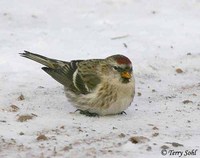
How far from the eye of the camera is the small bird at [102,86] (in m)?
6.88

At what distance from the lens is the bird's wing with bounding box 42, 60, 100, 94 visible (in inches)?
278

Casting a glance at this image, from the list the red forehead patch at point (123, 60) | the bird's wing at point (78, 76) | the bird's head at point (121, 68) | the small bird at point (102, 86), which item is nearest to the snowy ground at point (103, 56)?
the small bird at point (102, 86)

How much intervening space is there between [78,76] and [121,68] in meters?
0.51

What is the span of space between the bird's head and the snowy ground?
0.39m

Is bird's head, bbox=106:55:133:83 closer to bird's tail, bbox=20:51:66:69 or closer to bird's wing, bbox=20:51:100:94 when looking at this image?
bird's wing, bbox=20:51:100:94

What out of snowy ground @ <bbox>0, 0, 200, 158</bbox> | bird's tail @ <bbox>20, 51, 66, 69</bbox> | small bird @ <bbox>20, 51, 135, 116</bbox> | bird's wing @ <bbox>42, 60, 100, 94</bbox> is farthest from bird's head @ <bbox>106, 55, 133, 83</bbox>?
bird's tail @ <bbox>20, 51, 66, 69</bbox>

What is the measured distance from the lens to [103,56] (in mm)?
8820

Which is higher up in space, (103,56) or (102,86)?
(103,56)

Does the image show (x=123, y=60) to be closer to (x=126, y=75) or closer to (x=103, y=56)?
(x=126, y=75)

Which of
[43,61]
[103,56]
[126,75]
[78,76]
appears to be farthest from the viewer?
[103,56]

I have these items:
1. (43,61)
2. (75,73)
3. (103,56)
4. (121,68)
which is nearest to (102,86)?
(121,68)

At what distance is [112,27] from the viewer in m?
9.76

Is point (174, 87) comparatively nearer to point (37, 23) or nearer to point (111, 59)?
point (111, 59)

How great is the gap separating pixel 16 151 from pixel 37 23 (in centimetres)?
431
